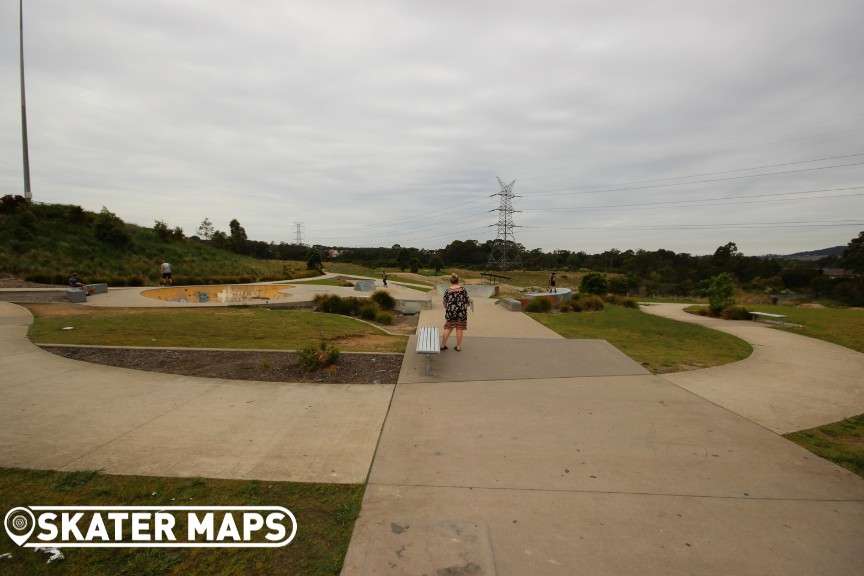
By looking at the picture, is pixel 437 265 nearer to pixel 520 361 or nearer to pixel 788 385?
pixel 520 361

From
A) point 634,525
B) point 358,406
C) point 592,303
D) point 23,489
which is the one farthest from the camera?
point 592,303

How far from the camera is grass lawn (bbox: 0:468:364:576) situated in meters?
2.33

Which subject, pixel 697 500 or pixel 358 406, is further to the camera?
pixel 358 406

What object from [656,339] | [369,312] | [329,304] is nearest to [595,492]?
[656,339]

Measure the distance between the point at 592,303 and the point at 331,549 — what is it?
1596 cm

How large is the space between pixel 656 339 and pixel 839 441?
595 cm

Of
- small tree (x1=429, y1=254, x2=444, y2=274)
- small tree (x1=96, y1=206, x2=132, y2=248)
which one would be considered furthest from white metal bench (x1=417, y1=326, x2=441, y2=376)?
small tree (x1=429, y1=254, x2=444, y2=274)

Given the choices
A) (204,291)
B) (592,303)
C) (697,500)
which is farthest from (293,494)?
(204,291)

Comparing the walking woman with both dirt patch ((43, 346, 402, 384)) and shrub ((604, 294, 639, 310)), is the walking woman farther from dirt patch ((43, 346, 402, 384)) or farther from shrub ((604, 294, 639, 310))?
shrub ((604, 294, 639, 310))

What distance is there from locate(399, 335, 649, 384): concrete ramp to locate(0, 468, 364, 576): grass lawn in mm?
3061

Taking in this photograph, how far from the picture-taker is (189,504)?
2908 mm

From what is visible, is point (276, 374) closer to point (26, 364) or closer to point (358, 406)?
point (358, 406)

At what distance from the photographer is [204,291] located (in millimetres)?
20922

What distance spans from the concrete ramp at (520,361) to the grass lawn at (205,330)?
1340 millimetres
